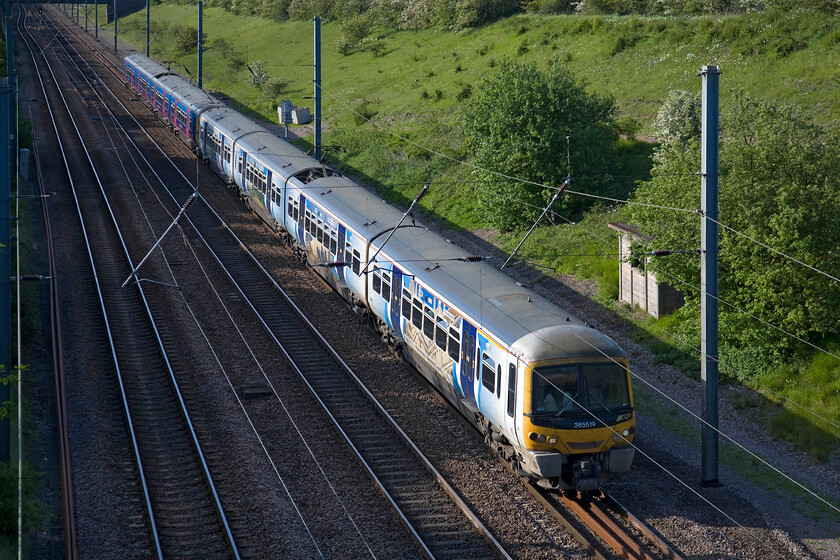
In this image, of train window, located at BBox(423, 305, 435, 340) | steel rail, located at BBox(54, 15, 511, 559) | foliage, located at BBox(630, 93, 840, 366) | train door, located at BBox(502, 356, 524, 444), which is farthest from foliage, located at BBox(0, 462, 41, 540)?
foliage, located at BBox(630, 93, 840, 366)

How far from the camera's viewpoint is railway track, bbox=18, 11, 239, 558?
46.2ft

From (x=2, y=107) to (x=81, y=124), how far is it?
34.5 m

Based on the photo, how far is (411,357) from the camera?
2014 cm

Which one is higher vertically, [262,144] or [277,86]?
[277,86]

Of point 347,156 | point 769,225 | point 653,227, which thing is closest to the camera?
point 769,225

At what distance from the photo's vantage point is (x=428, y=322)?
18.5m

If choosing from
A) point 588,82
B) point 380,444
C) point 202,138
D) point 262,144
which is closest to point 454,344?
point 380,444

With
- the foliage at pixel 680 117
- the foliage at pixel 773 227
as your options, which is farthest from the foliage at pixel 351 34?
the foliage at pixel 773 227

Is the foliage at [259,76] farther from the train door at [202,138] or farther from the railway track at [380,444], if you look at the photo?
the railway track at [380,444]

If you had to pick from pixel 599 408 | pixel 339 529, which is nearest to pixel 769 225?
pixel 599 408

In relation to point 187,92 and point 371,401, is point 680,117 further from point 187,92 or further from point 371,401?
point 187,92

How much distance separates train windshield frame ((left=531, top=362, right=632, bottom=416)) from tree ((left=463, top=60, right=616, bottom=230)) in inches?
595

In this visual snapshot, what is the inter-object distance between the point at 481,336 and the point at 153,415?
7.19 meters

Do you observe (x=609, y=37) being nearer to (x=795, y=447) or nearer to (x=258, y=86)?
(x=258, y=86)
